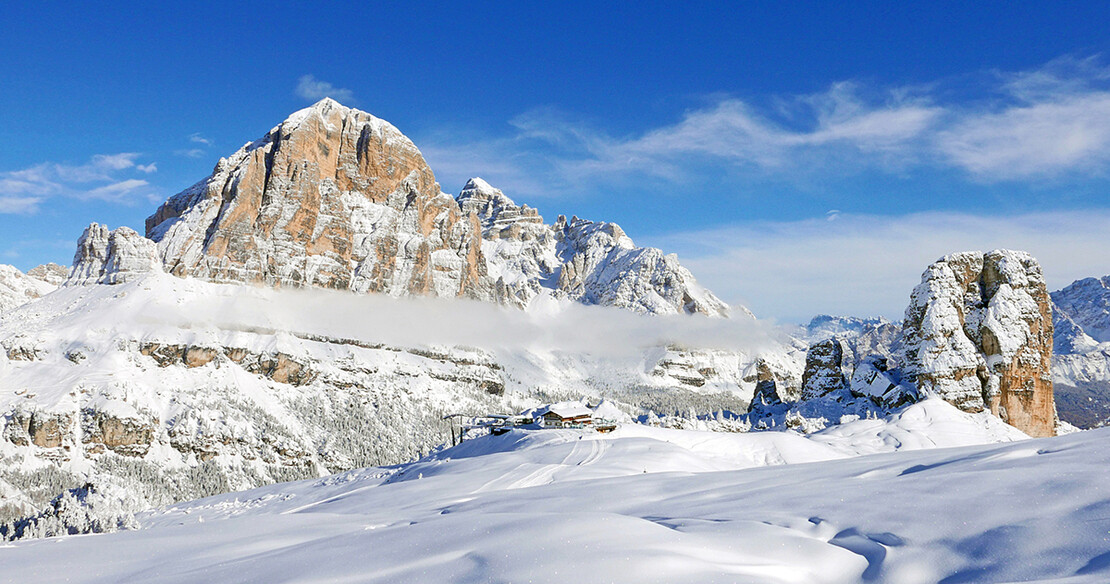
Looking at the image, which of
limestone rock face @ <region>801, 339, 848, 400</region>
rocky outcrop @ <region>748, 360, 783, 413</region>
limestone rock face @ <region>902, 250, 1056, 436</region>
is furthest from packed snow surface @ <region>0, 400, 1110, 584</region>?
rocky outcrop @ <region>748, 360, 783, 413</region>

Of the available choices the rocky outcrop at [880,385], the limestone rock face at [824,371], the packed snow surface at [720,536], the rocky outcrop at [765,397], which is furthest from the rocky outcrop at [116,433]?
the packed snow surface at [720,536]

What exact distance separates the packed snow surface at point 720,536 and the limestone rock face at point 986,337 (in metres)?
55.1

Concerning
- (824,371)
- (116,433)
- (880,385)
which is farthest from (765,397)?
(116,433)

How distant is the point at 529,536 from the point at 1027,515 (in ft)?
24.8

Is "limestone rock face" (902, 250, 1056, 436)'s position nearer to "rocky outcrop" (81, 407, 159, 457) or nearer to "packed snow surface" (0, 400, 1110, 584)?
"packed snow surface" (0, 400, 1110, 584)

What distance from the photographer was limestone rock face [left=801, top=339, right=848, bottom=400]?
81.4 meters

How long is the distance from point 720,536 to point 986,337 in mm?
73829

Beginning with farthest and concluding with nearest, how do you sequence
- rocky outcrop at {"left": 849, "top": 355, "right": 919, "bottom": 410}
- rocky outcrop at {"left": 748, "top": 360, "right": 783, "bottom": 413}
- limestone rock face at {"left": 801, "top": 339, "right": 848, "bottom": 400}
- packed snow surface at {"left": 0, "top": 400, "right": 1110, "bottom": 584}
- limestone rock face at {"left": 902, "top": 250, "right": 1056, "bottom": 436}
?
rocky outcrop at {"left": 748, "top": 360, "right": 783, "bottom": 413}, limestone rock face at {"left": 801, "top": 339, "right": 848, "bottom": 400}, rocky outcrop at {"left": 849, "top": 355, "right": 919, "bottom": 410}, limestone rock face at {"left": 902, "top": 250, "right": 1056, "bottom": 436}, packed snow surface at {"left": 0, "top": 400, "right": 1110, "bottom": 584}

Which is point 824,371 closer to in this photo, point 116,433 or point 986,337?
point 986,337

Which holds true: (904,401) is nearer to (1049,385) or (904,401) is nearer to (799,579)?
(1049,385)

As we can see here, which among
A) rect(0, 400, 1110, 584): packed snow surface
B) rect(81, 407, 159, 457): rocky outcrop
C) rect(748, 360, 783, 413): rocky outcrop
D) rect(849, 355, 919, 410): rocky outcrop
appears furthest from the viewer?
rect(81, 407, 159, 457): rocky outcrop

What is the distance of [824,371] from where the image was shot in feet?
270

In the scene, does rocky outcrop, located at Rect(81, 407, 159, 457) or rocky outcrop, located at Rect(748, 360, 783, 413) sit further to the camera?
rocky outcrop, located at Rect(81, 407, 159, 457)

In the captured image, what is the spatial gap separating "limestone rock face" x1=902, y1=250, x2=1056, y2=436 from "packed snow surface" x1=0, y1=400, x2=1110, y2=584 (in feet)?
181
